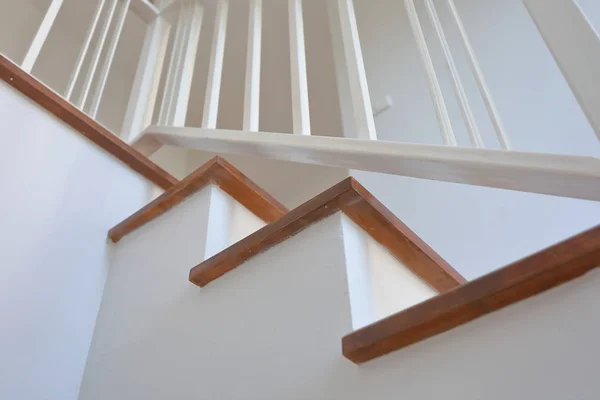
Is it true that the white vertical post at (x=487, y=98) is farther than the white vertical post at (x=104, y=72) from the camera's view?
No

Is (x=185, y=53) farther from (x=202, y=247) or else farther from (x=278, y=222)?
(x=278, y=222)

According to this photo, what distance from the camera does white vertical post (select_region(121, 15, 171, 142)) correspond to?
1.38m

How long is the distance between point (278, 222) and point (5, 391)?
505mm

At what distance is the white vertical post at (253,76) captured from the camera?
985 millimetres

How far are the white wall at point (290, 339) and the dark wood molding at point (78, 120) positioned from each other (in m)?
0.22

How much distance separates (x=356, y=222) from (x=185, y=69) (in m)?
0.89

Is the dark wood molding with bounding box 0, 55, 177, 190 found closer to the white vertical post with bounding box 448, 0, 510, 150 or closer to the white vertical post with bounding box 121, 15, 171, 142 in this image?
the white vertical post with bounding box 121, 15, 171, 142

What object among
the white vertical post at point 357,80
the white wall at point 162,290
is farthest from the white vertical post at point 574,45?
the white wall at point 162,290

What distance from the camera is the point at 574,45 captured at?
0.55m

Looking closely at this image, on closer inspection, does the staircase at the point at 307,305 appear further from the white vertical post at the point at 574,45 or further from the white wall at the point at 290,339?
the white vertical post at the point at 574,45

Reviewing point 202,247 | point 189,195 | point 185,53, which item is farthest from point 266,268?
point 185,53

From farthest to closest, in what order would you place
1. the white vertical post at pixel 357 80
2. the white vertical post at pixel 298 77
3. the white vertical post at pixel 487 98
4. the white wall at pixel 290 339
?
the white vertical post at pixel 298 77 → the white vertical post at pixel 357 80 → the white vertical post at pixel 487 98 → the white wall at pixel 290 339

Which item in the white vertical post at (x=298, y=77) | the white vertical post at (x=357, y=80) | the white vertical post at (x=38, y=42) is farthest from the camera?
the white vertical post at (x=38, y=42)

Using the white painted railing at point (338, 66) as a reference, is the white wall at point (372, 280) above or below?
below
